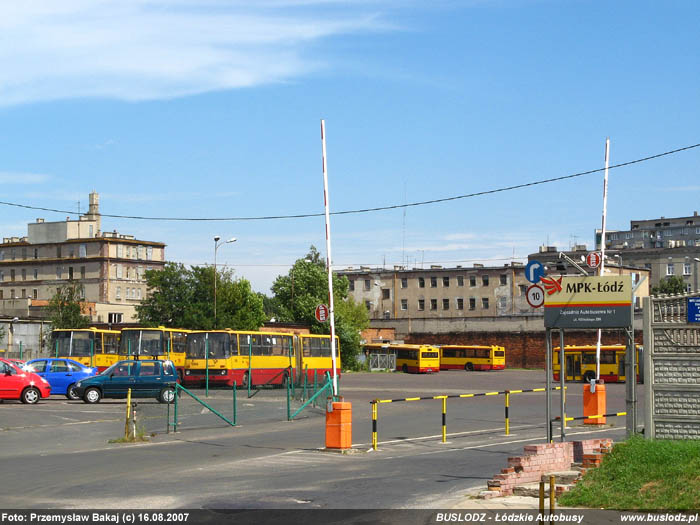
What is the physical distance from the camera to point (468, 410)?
3588 centimetres

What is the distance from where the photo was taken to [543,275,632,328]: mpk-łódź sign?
677 inches

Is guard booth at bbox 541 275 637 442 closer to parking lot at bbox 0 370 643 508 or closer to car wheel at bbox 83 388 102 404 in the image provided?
parking lot at bbox 0 370 643 508

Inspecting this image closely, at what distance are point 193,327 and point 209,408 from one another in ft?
158

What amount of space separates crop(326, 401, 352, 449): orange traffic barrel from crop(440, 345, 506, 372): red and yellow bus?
224 ft

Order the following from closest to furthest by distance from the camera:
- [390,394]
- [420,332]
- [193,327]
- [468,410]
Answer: [468,410] < [390,394] < [193,327] < [420,332]

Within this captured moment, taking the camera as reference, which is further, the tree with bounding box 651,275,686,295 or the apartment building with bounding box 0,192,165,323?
the apartment building with bounding box 0,192,165,323

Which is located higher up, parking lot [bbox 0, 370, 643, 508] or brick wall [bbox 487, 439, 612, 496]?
brick wall [bbox 487, 439, 612, 496]

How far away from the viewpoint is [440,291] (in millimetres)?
124750

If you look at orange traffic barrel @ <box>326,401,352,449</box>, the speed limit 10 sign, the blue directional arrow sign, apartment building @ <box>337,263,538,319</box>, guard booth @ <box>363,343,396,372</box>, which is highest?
apartment building @ <box>337,263,538,319</box>

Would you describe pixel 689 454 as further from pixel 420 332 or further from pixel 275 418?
pixel 420 332

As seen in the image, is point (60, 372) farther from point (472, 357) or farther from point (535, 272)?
point (472, 357)

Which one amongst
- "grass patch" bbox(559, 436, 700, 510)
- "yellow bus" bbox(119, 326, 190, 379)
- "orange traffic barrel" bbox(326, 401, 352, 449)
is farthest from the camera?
"yellow bus" bbox(119, 326, 190, 379)

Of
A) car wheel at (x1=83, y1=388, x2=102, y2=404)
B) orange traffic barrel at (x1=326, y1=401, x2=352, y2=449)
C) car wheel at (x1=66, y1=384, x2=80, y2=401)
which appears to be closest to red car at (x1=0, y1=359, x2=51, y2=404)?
car wheel at (x1=83, y1=388, x2=102, y2=404)

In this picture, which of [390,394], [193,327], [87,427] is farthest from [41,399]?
[193,327]
